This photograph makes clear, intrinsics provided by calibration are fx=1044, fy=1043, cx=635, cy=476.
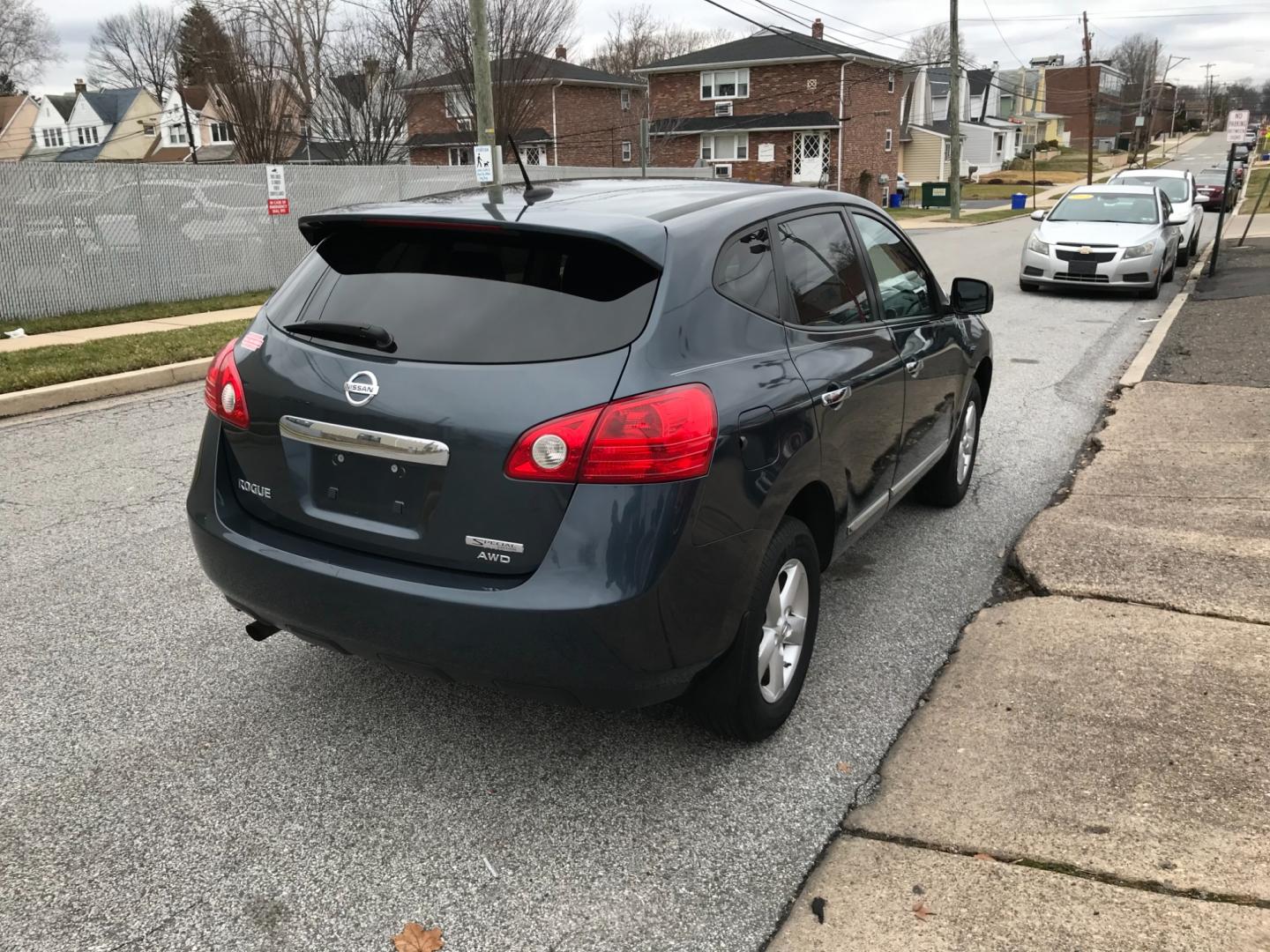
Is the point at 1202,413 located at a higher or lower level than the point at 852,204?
lower

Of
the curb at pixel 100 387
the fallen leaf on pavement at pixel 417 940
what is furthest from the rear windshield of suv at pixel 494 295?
the curb at pixel 100 387

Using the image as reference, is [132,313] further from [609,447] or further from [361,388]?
[609,447]

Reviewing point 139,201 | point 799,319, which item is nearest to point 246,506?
point 799,319

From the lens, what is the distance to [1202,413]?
299 inches

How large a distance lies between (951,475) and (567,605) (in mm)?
3507

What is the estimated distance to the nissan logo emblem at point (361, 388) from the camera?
9.37 feet

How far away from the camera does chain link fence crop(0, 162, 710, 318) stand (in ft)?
41.9

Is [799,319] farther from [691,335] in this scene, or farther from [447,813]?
[447,813]

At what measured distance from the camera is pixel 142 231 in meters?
14.2

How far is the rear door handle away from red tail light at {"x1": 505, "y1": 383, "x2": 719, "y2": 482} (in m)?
0.87

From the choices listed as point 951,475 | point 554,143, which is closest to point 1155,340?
point 951,475

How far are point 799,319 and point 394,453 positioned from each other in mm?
1453

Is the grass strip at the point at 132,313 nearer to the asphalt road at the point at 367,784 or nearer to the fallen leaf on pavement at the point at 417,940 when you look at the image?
the asphalt road at the point at 367,784

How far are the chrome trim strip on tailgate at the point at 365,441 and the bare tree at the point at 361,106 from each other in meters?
25.9
